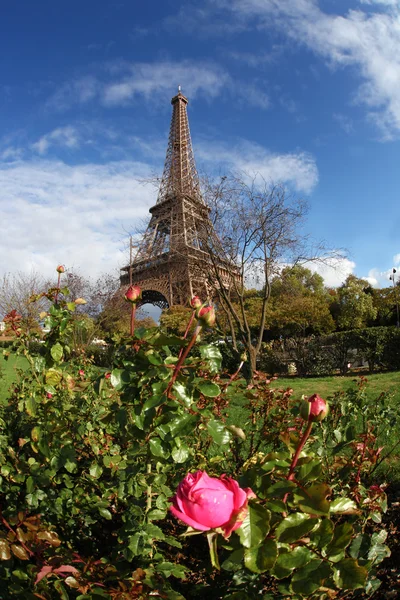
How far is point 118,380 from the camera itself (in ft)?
3.84

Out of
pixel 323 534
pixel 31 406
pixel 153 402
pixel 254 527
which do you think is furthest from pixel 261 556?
pixel 31 406

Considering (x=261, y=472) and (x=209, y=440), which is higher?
(x=261, y=472)

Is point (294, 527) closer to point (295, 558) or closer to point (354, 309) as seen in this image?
point (295, 558)

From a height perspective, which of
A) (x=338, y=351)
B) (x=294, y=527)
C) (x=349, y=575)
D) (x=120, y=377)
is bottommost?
(x=338, y=351)

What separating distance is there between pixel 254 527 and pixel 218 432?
34cm

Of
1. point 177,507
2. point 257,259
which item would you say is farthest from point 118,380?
point 257,259

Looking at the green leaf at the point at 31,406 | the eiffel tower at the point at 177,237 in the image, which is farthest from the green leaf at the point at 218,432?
the eiffel tower at the point at 177,237

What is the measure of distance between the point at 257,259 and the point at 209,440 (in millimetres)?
8488

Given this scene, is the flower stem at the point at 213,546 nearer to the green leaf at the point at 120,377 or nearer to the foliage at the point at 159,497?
the foliage at the point at 159,497

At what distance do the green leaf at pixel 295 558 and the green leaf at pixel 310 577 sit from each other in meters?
0.01

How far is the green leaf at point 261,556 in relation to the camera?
0.85 meters

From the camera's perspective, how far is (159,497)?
150 cm

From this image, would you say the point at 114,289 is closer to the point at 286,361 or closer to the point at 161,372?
the point at 286,361

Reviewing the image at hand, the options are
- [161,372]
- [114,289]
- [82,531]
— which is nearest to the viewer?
[161,372]
